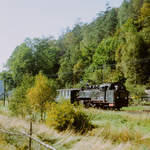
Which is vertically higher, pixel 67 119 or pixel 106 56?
pixel 106 56

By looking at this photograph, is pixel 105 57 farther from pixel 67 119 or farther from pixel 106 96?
pixel 67 119

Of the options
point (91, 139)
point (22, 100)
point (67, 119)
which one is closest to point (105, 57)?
point (22, 100)

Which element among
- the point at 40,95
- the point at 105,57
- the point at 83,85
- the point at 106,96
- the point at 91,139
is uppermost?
the point at 105,57

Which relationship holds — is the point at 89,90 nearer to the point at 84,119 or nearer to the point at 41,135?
the point at 84,119

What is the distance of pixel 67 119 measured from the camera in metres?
10.3

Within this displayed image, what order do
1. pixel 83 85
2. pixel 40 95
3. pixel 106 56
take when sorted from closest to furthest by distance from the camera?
pixel 40 95 → pixel 83 85 → pixel 106 56

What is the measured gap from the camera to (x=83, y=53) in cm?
5419

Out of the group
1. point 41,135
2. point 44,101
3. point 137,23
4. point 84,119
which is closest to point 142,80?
point 137,23

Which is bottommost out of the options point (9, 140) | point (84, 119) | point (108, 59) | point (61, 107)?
point (9, 140)

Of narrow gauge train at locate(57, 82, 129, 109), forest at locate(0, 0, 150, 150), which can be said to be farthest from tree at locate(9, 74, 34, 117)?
narrow gauge train at locate(57, 82, 129, 109)

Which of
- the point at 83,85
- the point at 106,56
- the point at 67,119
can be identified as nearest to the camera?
the point at 67,119

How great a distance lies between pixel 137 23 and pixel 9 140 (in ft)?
132

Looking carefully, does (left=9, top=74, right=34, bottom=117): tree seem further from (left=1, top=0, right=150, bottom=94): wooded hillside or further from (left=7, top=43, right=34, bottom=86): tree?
(left=7, top=43, right=34, bottom=86): tree

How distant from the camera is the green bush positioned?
10.2m
